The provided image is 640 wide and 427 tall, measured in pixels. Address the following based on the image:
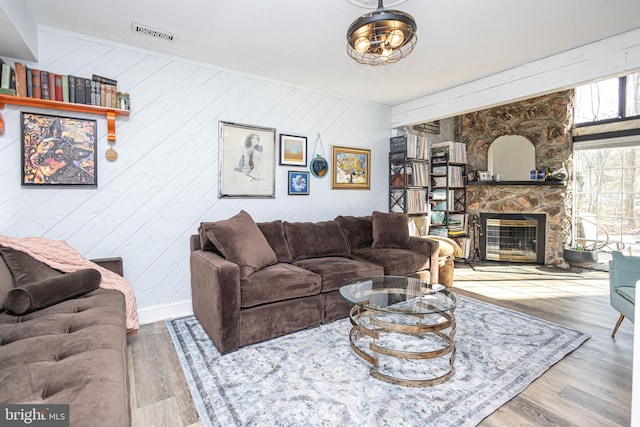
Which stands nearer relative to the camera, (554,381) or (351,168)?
(554,381)

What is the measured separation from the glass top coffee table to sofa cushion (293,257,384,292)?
159 mm

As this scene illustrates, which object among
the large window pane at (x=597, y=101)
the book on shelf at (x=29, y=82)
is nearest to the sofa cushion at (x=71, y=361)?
the book on shelf at (x=29, y=82)

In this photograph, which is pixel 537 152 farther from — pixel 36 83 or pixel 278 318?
pixel 36 83

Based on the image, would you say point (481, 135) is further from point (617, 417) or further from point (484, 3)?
point (617, 417)

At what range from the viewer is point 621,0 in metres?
2.12

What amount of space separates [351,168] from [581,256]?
3716 millimetres

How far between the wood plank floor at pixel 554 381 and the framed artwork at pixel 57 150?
1.40m

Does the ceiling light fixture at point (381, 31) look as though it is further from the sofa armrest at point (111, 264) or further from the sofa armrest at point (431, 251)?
the sofa armrest at point (111, 264)

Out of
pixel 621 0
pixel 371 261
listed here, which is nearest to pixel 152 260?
pixel 371 261

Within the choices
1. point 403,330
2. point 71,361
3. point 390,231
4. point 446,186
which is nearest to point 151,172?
point 71,361

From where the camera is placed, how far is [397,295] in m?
2.35

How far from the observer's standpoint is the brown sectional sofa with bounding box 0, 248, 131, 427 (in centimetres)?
92

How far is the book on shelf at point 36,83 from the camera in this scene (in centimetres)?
226

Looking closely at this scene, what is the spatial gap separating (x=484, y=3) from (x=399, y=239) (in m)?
2.39
